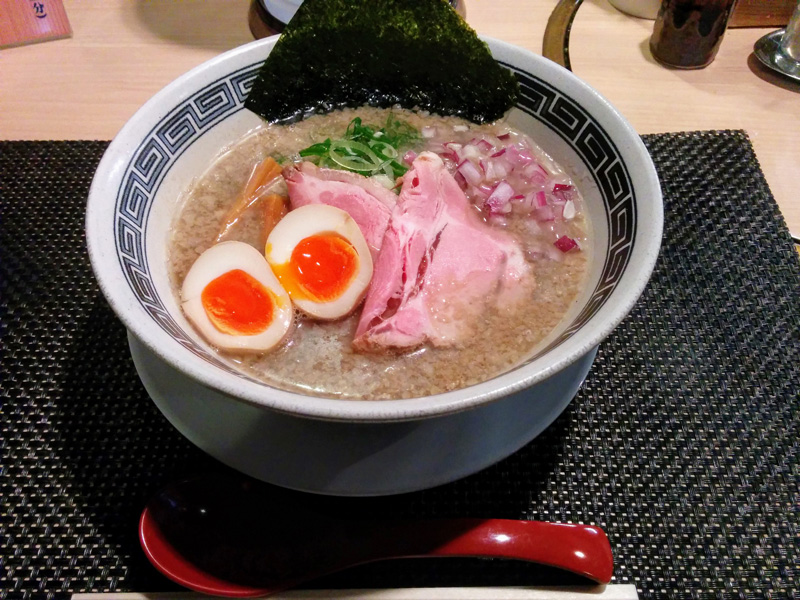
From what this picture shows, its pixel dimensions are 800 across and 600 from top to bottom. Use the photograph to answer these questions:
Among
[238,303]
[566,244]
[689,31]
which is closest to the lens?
[238,303]

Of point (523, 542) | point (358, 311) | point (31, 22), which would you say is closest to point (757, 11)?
point (358, 311)

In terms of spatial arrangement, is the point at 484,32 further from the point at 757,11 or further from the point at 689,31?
the point at 757,11

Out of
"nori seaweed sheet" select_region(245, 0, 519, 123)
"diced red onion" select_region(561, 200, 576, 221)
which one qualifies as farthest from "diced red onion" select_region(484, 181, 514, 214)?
"nori seaweed sheet" select_region(245, 0, 519, 123)

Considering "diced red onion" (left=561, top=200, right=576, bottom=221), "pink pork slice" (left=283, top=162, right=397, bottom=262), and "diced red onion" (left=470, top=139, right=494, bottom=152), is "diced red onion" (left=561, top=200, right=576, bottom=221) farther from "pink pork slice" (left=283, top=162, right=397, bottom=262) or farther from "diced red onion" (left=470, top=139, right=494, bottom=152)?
"pink pork slice" (left=283, top=162, right=397, bottom=262)

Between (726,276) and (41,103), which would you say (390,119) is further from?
(41,103)

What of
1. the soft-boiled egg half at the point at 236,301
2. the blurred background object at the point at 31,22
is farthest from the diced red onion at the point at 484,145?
the blurred background object at the point at 31,22

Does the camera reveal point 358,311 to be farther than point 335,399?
Yes

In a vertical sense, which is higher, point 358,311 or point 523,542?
point 358,311
